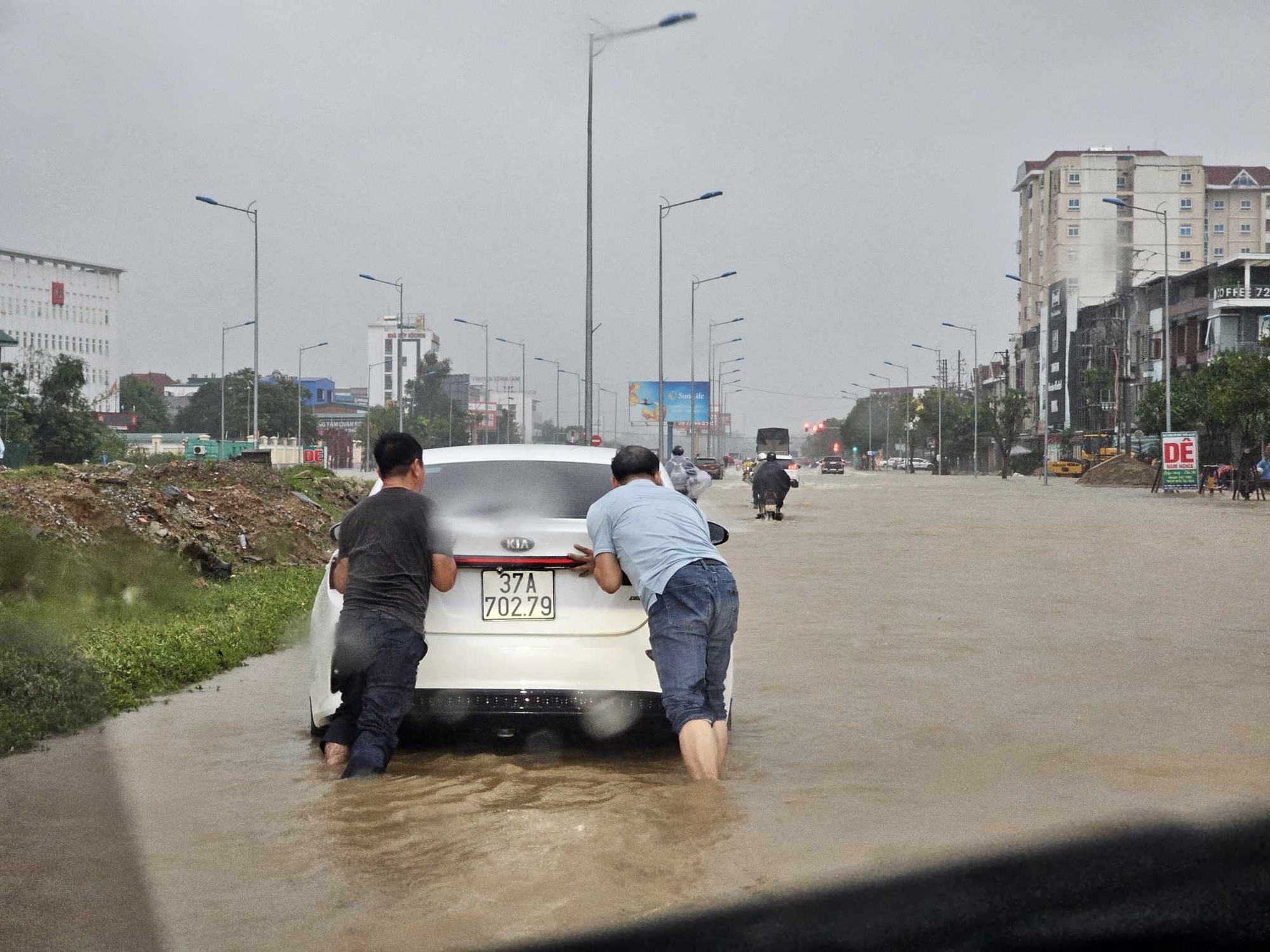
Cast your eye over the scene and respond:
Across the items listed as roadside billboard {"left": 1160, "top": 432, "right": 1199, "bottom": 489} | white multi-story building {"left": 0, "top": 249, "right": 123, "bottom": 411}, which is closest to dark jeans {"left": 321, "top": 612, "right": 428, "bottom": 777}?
roadside billboard {"left": 1160, "top": 432, "right": 1199, "bottom": 489}

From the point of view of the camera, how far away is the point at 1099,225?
11875 cm

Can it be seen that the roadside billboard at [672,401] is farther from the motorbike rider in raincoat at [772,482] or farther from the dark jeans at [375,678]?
the dark jeans at [375,678]

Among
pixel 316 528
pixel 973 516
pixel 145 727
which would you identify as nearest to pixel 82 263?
pixel 973 516

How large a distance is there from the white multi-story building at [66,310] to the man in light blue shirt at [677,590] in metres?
115

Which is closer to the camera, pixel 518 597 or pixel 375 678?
pixel 375 678

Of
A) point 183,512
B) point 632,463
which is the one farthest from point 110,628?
point 183,512

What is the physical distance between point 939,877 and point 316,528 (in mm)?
16369

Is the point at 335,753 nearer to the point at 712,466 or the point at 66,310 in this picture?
the point at 712,466

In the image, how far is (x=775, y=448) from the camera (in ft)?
319

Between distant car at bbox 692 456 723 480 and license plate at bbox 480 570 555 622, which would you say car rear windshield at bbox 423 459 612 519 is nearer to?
license plate at bbox 480 570 555 622

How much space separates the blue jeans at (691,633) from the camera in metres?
6.06

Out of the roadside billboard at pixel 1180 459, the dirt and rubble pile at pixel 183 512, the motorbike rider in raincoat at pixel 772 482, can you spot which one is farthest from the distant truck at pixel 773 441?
the dirt and rubble pile at pixel 183 512

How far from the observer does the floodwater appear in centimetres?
473

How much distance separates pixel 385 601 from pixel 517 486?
3.81 feet
